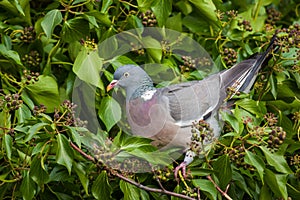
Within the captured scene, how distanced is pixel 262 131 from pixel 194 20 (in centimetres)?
76

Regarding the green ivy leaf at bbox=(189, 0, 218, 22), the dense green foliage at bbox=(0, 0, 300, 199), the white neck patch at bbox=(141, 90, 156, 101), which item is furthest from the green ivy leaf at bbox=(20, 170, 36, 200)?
the green ivy leaf at bbox=(189, 0, 218, 22)

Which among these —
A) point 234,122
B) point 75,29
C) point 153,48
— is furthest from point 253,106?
point 75,29

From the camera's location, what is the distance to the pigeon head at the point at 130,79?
6.77 ft

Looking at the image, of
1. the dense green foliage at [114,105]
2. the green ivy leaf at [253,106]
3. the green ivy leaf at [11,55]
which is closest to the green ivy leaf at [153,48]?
the dense green foliage at [114,105]

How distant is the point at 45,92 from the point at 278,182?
2.66ft

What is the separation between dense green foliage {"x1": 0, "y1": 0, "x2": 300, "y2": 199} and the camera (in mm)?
1810

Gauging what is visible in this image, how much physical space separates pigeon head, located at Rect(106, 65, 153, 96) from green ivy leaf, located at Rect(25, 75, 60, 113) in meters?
0.20

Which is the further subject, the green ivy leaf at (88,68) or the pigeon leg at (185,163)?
the green ivy leaf at (88,68)

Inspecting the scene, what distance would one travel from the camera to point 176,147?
208cm

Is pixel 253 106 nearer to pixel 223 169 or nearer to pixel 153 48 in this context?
pixel 223 169

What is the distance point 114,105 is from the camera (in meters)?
2.04

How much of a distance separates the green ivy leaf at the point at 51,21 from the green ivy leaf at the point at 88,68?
13cm

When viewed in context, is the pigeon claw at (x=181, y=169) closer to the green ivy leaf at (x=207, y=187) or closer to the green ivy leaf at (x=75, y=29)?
the green ivy leaf at (x=207, y=187)

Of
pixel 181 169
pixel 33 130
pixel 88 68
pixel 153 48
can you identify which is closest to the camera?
pixel 33 130
